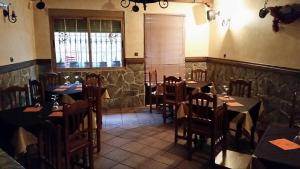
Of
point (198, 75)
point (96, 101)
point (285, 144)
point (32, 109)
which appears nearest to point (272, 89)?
point (198, 75)

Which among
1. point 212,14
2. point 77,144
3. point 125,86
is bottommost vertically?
point 77,144

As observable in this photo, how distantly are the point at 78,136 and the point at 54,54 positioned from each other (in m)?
3.41

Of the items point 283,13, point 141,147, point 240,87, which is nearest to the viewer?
point 283,13

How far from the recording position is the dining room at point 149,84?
2.84m

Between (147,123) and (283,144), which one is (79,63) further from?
(283,144)

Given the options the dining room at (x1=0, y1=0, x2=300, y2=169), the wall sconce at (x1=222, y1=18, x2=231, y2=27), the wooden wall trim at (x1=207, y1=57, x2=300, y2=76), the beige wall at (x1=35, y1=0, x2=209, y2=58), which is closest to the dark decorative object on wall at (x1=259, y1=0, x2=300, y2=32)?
the dining room at (x1=0, y1=0, x2=300, y2=169)

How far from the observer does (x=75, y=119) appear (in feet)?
9.19

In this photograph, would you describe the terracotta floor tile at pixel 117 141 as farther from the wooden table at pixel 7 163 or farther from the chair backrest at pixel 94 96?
the wooden table at pixel 7 163

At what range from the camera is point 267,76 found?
179 inches

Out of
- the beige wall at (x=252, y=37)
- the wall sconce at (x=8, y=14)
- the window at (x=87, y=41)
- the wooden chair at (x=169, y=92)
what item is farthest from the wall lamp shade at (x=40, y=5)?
the beige wall at (x=252, y=37)

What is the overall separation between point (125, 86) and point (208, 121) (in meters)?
3.33

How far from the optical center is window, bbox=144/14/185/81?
6.25m

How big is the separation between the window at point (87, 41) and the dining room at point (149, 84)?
23 millimetres

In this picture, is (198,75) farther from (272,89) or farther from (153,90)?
(272,89)
